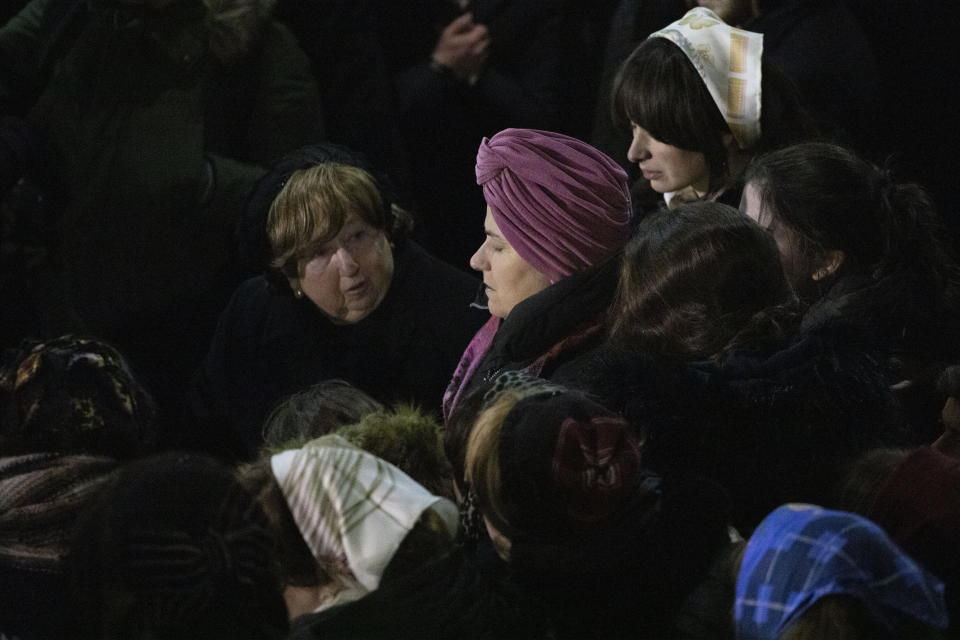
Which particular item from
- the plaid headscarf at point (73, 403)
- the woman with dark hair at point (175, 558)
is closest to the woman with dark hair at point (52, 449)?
the plaid headscarf at point (73, 403)

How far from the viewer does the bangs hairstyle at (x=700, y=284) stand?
2.45 metres

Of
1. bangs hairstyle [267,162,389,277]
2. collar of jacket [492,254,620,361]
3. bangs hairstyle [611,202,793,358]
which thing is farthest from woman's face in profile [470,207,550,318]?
bangs hairstyle [267,162,389,277]

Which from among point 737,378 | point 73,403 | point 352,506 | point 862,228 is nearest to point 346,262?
point 73,403

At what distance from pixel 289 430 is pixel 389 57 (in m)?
1.84

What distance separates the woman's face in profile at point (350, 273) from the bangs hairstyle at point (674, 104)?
2.36 feet

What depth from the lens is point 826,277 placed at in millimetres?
3002

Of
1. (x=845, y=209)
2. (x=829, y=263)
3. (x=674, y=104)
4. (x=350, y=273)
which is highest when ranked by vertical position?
(x=674, y=104)

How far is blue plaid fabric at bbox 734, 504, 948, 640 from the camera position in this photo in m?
1.82

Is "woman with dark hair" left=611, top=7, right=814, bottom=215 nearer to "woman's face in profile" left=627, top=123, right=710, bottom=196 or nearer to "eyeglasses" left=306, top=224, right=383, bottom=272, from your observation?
"woman's face in profile" left=627, top=123, right=710, bottom=196

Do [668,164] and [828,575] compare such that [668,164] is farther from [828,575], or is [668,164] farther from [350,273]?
[828,575]

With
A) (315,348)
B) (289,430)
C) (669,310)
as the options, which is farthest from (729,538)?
(315,348)

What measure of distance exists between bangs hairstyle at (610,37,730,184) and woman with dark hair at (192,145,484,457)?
2.08ft

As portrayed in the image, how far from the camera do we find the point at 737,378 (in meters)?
2.35

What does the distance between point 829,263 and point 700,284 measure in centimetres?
65
